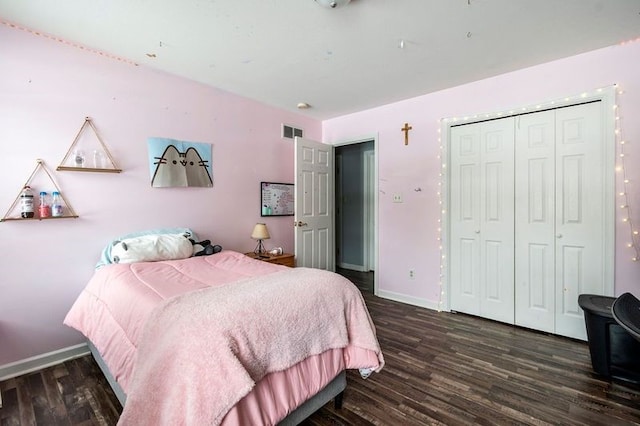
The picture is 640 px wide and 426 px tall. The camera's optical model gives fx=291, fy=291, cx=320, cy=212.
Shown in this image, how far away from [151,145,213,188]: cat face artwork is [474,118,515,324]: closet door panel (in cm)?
296

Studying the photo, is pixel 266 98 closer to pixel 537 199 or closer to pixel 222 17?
pixel 222 17

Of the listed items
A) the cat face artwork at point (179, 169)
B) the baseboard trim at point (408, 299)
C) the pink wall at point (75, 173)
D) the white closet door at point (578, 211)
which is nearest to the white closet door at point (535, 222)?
the white closet door at point (578, 211)

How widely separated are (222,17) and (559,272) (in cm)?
348

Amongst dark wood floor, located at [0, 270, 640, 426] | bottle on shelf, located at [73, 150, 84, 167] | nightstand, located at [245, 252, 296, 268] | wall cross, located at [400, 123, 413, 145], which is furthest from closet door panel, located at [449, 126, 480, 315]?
bottle on shelf, located at [73, 150, 84, 167]

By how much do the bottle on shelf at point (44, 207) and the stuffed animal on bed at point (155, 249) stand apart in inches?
18.8

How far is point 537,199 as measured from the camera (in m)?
2.77

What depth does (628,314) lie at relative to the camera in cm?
147

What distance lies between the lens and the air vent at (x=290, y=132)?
391 centimetres

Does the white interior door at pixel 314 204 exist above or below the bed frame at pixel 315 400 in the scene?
above

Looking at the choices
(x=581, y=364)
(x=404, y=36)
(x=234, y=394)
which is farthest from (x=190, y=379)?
(x=581, y=364)

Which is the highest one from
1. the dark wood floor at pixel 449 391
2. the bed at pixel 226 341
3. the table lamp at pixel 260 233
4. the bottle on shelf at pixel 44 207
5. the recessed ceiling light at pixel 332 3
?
the recessed ceiling light at pixel 332 3

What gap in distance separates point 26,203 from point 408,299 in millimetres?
3714

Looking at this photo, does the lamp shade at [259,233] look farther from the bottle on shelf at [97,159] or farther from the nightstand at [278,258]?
the bottle on shelf at [97,159]

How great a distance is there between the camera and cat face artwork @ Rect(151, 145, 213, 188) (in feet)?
9.04
